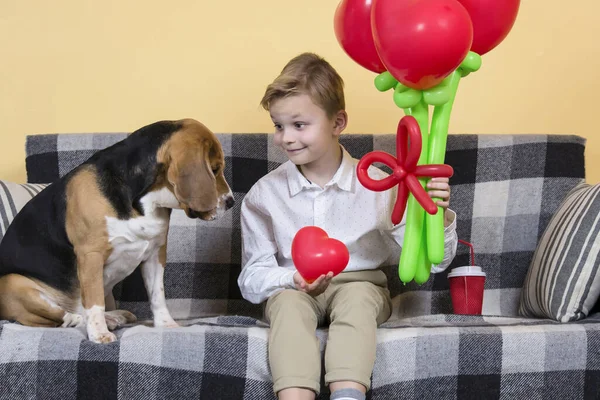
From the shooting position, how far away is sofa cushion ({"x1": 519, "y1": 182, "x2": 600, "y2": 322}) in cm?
189

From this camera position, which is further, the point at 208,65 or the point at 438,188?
the point at 208,65

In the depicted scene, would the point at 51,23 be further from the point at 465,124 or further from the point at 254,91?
the point at 465,124

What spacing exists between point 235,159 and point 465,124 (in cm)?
99

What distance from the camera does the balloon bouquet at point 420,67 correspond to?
1.39 metres

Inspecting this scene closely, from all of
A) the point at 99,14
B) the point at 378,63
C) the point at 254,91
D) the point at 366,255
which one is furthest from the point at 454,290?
the point at 99,14

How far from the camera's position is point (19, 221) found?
2037 millimetres

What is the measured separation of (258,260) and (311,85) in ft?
1.76

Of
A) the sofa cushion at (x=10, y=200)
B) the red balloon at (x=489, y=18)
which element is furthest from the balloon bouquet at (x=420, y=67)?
the sofa cushion at (x=10, y=200)

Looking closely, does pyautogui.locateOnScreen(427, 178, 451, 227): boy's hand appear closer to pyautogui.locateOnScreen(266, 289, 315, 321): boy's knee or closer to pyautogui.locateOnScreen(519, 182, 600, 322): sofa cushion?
pyautogui.locateOnScreen(266, 289, 315, 321): boy's knee

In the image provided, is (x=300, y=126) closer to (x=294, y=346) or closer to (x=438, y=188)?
(x=438, y=188)

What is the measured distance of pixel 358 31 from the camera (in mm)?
1691

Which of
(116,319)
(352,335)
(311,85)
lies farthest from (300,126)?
(116,319)

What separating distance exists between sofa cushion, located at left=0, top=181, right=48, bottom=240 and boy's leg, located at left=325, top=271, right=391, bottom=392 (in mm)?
1096

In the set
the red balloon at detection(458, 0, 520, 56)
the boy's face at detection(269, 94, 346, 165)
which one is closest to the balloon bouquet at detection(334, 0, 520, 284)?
the red balloon at detection(458, 0, 520, 56)
